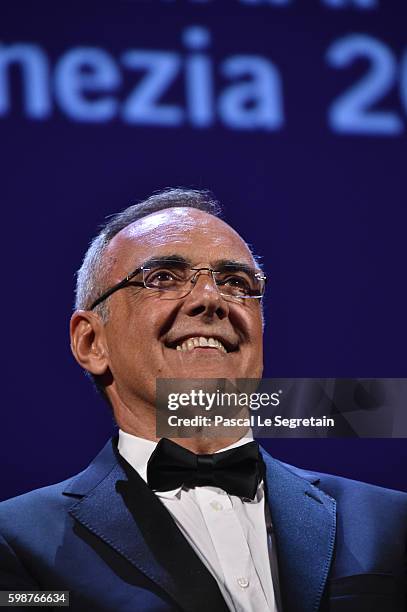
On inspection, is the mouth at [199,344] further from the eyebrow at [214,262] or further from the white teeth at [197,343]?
the eyebrow at [214,262]

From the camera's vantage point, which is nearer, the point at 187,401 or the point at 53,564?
the point at 53,564

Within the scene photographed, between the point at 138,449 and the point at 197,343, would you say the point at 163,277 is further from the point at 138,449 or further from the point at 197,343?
the point at 138,449

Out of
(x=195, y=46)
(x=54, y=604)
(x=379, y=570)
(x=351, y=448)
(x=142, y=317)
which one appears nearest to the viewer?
(x=54, y=604)

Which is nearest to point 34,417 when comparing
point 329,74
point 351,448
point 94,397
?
point 94,397

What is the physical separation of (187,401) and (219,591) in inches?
16.1

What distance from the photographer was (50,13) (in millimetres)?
2578

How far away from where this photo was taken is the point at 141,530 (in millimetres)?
1995

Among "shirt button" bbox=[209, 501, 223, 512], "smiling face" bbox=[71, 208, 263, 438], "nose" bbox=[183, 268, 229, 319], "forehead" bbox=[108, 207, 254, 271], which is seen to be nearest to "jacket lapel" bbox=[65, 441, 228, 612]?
"shirt button" bbox=[209, 501, 223, 512]

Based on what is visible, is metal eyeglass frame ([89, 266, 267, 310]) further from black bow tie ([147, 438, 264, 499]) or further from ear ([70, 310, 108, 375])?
black bow tie ([147, 438, 264, 499])

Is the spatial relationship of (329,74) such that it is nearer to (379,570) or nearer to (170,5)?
(170,5)

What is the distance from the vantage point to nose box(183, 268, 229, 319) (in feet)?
7.23

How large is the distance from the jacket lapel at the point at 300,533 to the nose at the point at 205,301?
0.33 metres

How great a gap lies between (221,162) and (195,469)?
82cm

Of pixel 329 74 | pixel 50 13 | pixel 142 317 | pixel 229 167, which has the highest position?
pixel 50 13
